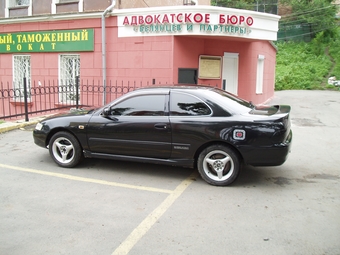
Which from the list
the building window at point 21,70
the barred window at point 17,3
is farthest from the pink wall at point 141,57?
the barred window at point 17,3

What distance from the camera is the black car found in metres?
5.03

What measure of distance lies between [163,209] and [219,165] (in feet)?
4.08

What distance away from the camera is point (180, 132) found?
5336 mm

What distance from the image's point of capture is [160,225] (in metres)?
3.98

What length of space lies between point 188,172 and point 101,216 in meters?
2.12

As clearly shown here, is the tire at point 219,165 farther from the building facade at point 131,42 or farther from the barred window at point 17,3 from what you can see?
the barred window at point 17,3

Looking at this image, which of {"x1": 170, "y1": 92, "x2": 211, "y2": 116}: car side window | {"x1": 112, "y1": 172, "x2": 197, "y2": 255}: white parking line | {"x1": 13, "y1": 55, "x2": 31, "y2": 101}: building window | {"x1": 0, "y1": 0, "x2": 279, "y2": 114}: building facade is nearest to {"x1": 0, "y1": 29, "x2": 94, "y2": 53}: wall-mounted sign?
{"x1": 0, "y1": 0, "x2": 279, "y2": 114}: building facade

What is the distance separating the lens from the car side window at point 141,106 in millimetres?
5582

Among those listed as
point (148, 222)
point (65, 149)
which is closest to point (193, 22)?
point (65, 149)

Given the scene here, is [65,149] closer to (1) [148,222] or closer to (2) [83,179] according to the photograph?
(2) [83,179]

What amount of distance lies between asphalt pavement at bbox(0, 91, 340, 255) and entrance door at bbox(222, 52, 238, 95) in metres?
6.04

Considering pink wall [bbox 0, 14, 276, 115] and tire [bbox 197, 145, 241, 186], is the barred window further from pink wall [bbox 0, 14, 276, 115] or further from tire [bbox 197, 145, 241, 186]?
tire [bbox 197, 145, 241, 186]

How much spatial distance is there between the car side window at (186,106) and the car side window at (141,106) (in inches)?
7.1

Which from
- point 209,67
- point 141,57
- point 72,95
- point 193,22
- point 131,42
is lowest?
point 72,95
